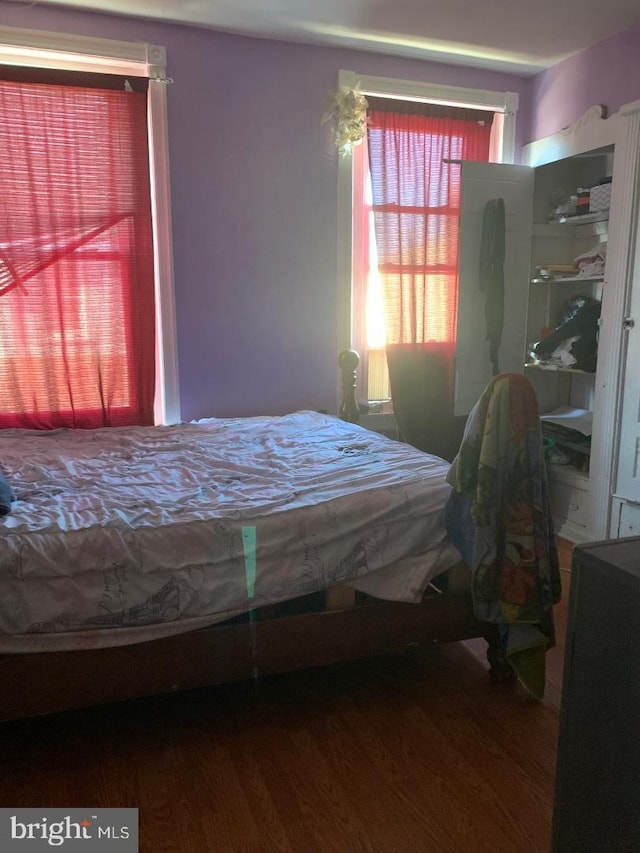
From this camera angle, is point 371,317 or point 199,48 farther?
point 371,317

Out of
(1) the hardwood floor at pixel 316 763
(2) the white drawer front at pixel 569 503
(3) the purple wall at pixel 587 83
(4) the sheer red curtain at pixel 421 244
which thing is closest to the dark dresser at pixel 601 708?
(1) the hardwood floor at pixel 316 763

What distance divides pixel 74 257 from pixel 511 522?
Answer: 7.98 ft

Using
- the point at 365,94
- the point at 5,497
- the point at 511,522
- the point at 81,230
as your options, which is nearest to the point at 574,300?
the point at 365,94

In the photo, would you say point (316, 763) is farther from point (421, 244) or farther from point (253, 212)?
point (421, 244)

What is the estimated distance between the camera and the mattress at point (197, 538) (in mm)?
1754

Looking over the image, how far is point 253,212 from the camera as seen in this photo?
359 centimetres

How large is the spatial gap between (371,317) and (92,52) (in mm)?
1970

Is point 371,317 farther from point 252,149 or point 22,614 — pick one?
point 22,614

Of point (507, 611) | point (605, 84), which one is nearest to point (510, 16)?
point (605, 84)

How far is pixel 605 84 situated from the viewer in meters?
3.46

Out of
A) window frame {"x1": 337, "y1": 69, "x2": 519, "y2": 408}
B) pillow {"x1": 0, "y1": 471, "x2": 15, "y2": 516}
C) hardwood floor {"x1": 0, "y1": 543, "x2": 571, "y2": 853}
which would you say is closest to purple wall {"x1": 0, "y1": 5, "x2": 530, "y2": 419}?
window frame {"x1": 337, "y1": 69, "x2": 519, "y2": 408}

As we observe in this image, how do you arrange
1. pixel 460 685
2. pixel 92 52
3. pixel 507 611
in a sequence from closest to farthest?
pixel 507 611, pixel 460 685, pixel 92 52

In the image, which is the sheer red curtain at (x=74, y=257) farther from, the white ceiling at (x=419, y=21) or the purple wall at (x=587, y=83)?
the purple wall at (x=587, y=83)

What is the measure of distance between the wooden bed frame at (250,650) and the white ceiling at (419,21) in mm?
2691
